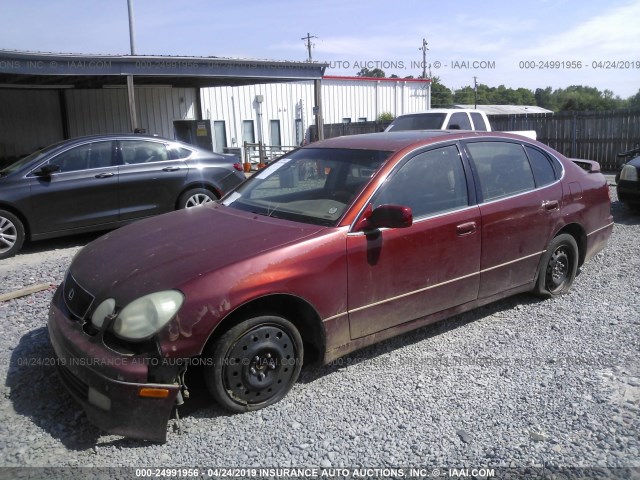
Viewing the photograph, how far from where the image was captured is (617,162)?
53.0 ft

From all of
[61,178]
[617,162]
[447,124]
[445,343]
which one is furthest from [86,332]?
[617,162]

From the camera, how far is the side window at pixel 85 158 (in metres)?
7.43

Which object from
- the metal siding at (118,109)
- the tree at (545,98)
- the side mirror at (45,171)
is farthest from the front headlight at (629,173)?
the tree at (545,98)

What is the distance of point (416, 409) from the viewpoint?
3.34 metres

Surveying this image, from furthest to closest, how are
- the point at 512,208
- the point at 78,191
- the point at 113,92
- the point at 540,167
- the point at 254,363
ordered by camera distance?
the point at 113,92
the point at 78,191
the point at 540,167
the point at 512,208
the point at 254,363

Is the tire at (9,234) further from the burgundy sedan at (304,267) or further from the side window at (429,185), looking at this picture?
the side window at (429,185)

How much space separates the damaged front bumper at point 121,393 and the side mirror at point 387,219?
1547 mm

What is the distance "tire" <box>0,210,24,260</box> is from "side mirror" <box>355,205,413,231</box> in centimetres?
544

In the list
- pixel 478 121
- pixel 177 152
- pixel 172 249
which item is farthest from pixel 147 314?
pixel 478 121

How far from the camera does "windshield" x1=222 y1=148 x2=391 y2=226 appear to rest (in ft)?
12.6

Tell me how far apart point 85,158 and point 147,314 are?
5.41 meters

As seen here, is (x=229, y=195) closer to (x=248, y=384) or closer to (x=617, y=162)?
(x=248, y=384)

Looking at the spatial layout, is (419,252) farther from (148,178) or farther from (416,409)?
(148,178)

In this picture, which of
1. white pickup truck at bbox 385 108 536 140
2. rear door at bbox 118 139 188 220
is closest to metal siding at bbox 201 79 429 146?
white pickup truck at bbox 385 108 536 140
